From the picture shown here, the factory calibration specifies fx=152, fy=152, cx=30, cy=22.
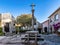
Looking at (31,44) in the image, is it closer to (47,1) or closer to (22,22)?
(47,1)

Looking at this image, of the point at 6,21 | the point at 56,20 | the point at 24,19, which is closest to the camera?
the point at 56,20

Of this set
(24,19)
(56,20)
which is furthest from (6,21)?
(24,19)

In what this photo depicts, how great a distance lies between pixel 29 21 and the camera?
161 ft

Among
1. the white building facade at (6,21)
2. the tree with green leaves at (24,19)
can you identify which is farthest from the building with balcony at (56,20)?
the tree with green leaves at (24,19)

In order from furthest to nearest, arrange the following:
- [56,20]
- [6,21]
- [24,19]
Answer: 1. [24,19]
2. [6,21]
3. [56,20]

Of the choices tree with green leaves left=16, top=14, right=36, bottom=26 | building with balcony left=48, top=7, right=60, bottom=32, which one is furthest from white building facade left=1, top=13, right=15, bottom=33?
tree with green leaves left=16, top=14, right=36, bottom=26

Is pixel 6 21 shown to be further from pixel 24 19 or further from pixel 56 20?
pixel 24 19

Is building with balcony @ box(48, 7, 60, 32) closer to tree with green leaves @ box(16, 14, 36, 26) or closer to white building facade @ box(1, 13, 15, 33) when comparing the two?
white building facade @ box(1, 13, 15, 33)

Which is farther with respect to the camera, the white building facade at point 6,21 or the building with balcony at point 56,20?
the white building facade at point 6,21

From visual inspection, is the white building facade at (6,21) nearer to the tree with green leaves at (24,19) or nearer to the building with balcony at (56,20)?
the building with balcony at (56,20)

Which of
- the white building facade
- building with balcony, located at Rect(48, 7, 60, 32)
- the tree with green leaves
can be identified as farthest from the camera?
the tree with green leaves

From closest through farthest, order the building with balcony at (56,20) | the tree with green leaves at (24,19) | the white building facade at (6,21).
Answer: the building with balcony at (56,20)
the white building facade at (6,21)
the tree with green leaves at (24,19)

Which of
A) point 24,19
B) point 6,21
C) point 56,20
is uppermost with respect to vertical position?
point 24,19

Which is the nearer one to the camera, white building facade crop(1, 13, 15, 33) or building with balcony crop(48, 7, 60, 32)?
building with balcony crop(48, 7, 60, 32)
